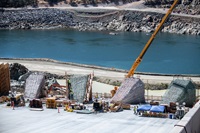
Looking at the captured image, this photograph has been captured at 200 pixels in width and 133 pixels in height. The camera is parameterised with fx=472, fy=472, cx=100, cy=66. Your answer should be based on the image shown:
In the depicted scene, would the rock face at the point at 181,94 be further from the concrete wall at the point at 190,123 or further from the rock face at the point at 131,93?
the concrete wall at the point at 190,123

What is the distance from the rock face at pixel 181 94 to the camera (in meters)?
39.6

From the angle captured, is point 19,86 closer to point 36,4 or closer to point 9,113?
point 9,113

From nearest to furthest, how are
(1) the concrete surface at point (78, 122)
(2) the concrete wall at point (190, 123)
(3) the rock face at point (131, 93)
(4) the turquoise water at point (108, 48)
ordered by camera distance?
(2) the concrete wall at point (190, 123) → (1) the concrete surface at point (78, 122) → (3) the rock face at point (131, 93) → (4) the turquoise water at point (108, 48)

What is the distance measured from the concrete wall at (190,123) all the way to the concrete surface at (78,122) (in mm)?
5511

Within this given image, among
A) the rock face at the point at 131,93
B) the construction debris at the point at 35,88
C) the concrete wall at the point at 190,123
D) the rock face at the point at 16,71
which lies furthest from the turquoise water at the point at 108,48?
the concrete wall at the point at 190,123

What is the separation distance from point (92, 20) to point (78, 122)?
121 metres

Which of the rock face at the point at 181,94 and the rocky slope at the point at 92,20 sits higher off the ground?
the rocky slope at the point at 92,20

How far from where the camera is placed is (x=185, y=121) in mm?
21750

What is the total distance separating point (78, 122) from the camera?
106 feet

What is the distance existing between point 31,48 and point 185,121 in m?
86.7

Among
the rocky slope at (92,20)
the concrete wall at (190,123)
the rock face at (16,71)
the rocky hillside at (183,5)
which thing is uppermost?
the rocky hillside at (183,5)

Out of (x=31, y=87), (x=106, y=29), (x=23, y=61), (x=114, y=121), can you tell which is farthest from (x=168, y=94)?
(x=106, y=29)

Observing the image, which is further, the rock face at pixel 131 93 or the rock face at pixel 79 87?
the rock face at pixel 79 87

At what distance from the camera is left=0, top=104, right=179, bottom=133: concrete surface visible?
1163 inches
